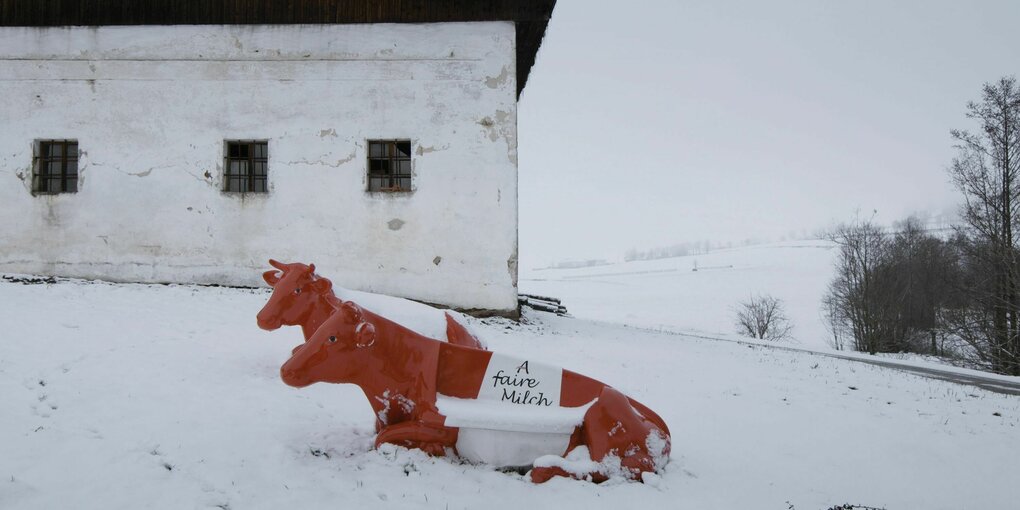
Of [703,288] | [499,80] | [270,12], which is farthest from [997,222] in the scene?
[703,288]

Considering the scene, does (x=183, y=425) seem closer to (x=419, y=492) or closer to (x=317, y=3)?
(x=419, y=492)

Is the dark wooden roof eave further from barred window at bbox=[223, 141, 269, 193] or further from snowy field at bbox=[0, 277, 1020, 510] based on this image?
snowy field at bbox=[0, 277, 1020, 510]

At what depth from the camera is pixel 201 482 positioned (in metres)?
3.30

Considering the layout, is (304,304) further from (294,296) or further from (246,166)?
(246,166)

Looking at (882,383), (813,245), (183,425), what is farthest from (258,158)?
(813,245)

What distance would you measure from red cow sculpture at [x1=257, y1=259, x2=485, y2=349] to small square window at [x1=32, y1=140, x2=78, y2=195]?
11521mm

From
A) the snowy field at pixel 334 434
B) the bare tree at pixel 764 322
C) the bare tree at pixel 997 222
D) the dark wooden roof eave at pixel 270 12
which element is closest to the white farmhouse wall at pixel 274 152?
the dark wooden roof eave at pixel 270 12

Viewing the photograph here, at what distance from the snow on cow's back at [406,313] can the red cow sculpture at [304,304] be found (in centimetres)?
11

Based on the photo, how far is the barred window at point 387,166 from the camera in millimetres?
12203

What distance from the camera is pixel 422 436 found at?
379cm

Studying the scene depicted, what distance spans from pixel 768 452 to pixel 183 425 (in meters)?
5.01

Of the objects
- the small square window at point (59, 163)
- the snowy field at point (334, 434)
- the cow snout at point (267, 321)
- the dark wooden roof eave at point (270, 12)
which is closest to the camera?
the snowy field at point (334, 434)

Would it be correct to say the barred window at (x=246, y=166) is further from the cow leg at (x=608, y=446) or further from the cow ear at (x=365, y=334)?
the cow leg at (x=608, y=446)

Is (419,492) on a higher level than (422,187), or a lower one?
lower
